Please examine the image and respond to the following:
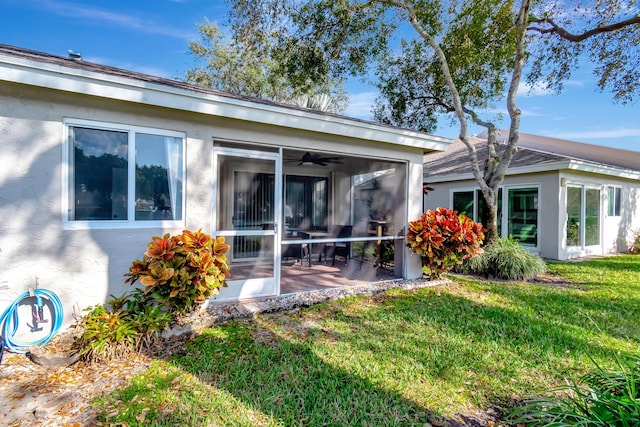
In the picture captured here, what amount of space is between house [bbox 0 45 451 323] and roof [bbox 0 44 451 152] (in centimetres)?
1

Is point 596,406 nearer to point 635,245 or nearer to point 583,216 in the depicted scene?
point 583,216

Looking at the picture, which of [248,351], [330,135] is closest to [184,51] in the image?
[330,135]

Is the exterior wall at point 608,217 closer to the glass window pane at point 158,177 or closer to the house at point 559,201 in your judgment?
the house at point 559,201

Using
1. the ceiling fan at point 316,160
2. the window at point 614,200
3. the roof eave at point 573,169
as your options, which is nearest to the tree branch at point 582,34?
the roof eave at point 573,169

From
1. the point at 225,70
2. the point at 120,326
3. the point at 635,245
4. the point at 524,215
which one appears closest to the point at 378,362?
the point at 120,326

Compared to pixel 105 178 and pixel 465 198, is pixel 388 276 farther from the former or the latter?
pixel 465 198

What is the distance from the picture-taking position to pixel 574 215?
10125 millimetres

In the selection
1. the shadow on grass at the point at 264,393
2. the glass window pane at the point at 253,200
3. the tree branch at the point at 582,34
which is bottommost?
the shadow on grass at the point at 264,393

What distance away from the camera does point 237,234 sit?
5.06 m

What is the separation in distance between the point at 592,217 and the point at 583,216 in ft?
2.60

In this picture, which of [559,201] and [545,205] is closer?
[559,201]

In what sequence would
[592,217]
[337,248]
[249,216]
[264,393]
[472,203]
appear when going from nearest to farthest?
[264,393] < [249,216] < [337,248] < [592,217] < [472,203]

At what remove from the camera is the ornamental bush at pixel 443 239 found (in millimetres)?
6172

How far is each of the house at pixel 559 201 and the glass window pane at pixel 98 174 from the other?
11.1 meters
